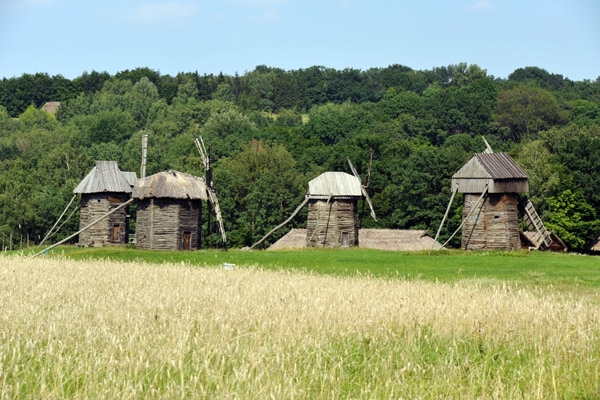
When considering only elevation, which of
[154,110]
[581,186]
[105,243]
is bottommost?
[105,243]

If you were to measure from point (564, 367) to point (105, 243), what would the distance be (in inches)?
2162

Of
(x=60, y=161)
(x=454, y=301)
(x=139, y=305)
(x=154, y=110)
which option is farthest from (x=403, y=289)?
(x=154, y=110)

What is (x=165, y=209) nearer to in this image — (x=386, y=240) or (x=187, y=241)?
(x=187, y=241)

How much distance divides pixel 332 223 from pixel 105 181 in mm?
18906

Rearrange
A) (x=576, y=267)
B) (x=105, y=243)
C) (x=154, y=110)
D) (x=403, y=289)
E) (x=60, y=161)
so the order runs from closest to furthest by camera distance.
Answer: (x=403, y=289)
(x=576, y=267)
(x=105, y=243)
(x=60, y=161)
(x=154, y=110)

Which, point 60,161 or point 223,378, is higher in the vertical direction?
point 60,161

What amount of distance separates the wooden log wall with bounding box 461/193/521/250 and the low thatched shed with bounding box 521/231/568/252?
538 centimetres

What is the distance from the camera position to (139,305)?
16688 mm

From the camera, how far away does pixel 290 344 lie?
1292 cm

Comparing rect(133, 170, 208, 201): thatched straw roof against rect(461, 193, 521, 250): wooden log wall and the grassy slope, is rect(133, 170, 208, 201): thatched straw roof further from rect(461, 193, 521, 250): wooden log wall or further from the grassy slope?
rect(461, 193, 521, 250): wooden log wall

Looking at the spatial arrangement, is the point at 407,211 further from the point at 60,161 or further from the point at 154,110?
the point at 154,110

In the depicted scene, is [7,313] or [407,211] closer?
[7,313]

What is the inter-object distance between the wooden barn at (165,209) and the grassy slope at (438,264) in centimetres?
316

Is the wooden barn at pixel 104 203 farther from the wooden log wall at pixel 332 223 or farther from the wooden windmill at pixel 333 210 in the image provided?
the wooden log wall at pixel 332 223
